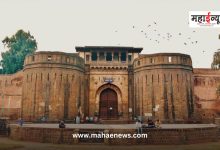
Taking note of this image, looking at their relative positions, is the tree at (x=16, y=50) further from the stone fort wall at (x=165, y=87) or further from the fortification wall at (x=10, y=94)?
the stone fort wall at (x=165, y=87)

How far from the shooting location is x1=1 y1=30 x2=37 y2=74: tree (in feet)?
129

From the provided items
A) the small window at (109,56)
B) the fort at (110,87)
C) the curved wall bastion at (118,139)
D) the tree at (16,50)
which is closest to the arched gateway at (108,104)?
the fort at (110,87)

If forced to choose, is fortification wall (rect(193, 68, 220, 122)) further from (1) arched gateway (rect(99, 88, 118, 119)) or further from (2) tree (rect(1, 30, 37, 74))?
(2) tree (rect(1, 30, 37, 74))

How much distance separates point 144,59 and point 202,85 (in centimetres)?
874

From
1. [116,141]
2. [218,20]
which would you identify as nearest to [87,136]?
[116,141]

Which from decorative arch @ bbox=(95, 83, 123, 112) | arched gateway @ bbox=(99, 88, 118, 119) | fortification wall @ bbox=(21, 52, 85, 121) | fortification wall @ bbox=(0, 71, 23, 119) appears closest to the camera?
→ fortification wall @ bbox=(21, 52, 85, 121)

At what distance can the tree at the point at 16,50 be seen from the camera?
39.3 metres

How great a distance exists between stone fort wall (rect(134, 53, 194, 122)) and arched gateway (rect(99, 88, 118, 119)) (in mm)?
3072

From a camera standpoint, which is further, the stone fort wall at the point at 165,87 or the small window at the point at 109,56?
the small window at the point at 109,56

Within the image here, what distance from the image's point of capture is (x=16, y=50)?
4038 cm

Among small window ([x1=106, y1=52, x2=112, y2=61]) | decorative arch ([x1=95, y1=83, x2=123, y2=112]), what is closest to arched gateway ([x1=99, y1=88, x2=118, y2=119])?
decorative arch ([x1=95, y1=83, x2=123, y2=112])

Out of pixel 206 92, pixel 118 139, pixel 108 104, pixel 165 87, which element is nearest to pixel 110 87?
pixel 108 104

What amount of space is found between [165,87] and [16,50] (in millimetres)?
25819

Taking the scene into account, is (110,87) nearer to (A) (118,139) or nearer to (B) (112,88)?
(B) (112,88)
